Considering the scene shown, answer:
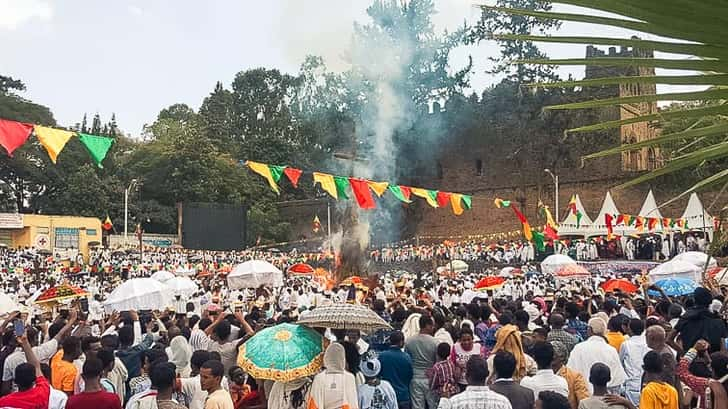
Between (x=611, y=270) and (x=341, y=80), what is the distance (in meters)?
23.7

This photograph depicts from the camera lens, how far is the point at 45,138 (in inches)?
422

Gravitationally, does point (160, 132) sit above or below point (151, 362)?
above

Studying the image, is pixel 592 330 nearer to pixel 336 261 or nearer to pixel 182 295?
pixel 182 295

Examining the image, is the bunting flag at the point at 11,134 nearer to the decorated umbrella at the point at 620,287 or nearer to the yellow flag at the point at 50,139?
the yellow flag at the point at 50,139

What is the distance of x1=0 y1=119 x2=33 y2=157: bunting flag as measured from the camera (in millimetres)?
10031

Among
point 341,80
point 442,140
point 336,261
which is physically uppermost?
point 341,80

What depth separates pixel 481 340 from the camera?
302 inches

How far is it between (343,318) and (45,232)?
38120 mm

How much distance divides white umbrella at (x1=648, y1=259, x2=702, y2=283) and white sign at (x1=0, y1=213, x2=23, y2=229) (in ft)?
114

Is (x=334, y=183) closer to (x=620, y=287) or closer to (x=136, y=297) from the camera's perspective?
(x=620, y=287)

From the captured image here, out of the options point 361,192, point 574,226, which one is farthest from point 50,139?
point 574,226

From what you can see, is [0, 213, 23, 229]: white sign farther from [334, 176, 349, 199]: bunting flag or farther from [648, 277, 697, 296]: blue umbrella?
[648, 277, 697, 296]: blue umbrella

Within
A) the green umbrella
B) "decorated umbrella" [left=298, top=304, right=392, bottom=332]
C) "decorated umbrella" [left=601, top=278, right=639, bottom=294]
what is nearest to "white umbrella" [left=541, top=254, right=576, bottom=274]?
"decorated umbrella" [left=601, top=278, right=639, bottom=294]

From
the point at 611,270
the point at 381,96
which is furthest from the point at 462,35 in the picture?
the point at 611,270
